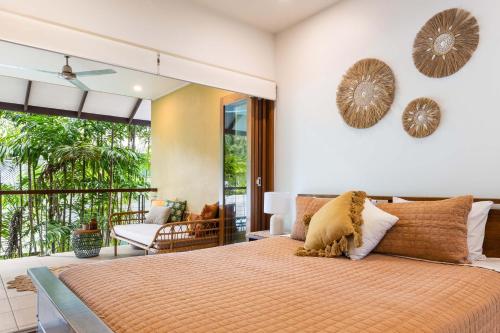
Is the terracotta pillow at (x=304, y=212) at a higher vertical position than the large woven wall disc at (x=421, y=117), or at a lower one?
lower

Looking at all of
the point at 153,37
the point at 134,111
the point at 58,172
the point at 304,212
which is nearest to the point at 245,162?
the point at 304,212

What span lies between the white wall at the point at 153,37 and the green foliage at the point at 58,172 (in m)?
3.55

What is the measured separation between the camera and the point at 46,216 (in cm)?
530

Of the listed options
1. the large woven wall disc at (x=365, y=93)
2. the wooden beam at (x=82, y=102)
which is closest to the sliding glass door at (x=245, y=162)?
the large woven wall disc at (x=365, y=93)

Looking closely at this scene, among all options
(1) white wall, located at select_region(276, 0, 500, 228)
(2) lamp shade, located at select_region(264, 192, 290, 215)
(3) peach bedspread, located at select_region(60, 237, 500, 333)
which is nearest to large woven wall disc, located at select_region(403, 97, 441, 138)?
(1) white wall, located at select_region(276, 0, 500, 228)

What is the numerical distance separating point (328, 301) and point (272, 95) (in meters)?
2.87

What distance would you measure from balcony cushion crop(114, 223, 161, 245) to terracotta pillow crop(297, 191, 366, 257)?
6.93ft

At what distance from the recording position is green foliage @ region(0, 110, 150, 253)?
205 inches

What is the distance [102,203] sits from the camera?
5902 mm

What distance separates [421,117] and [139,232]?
3.34 metres

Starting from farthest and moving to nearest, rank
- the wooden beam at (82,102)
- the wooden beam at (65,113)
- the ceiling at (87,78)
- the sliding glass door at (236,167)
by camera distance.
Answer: the wooden beam at (82,102) → the wooden beam at (65,113) → the sliding glass door at (236,167) → the ceiling at (87,78)

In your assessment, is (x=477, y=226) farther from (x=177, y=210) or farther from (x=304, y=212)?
(x=177, y=210)

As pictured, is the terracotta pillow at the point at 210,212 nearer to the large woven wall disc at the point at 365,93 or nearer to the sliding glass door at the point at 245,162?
the sliding glass door at the point at 245,162

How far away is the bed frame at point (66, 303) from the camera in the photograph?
106cm
